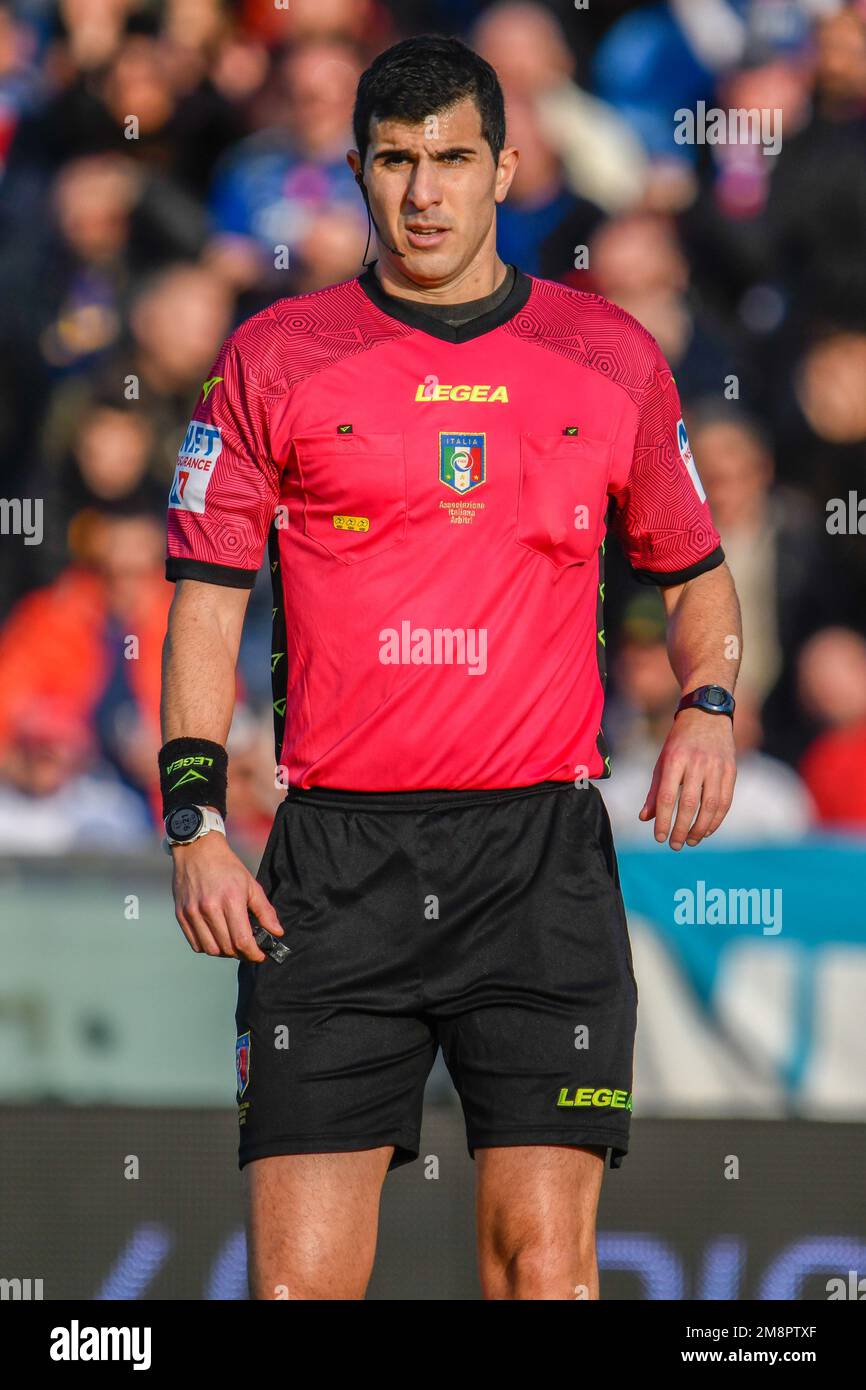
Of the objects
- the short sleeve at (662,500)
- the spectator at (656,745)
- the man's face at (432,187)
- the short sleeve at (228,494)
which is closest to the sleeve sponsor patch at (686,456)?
the short sleeve at (662,500)

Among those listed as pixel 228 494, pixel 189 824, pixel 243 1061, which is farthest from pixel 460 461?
pixel 243 1061

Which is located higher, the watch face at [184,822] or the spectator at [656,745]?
the spectator at [656,745]

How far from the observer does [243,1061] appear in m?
3.28

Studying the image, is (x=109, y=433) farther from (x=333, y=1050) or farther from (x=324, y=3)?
(x=333, y=1050)

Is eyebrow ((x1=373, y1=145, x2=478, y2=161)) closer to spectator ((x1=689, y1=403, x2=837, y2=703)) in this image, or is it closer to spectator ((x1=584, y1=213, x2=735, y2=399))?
spectator ((x1=689, y1=403, x2=837, y2=703))

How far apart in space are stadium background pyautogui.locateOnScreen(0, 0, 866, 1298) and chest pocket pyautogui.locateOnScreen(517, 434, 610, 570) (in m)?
2.00

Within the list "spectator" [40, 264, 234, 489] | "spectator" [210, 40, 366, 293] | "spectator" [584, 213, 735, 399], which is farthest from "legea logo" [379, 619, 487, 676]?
"spectator" [210, 40, 366, 293]

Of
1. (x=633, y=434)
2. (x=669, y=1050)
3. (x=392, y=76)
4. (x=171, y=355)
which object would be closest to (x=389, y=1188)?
(x=669, y=1050)

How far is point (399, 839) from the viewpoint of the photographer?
10.8ft

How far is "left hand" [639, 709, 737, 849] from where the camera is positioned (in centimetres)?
320

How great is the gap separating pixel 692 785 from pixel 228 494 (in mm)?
954

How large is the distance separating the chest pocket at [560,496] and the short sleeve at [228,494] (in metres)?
0.45

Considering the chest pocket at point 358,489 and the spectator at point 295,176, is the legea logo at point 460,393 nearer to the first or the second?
the chest pocket at point 358,489

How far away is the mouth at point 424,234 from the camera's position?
11.0 ft
